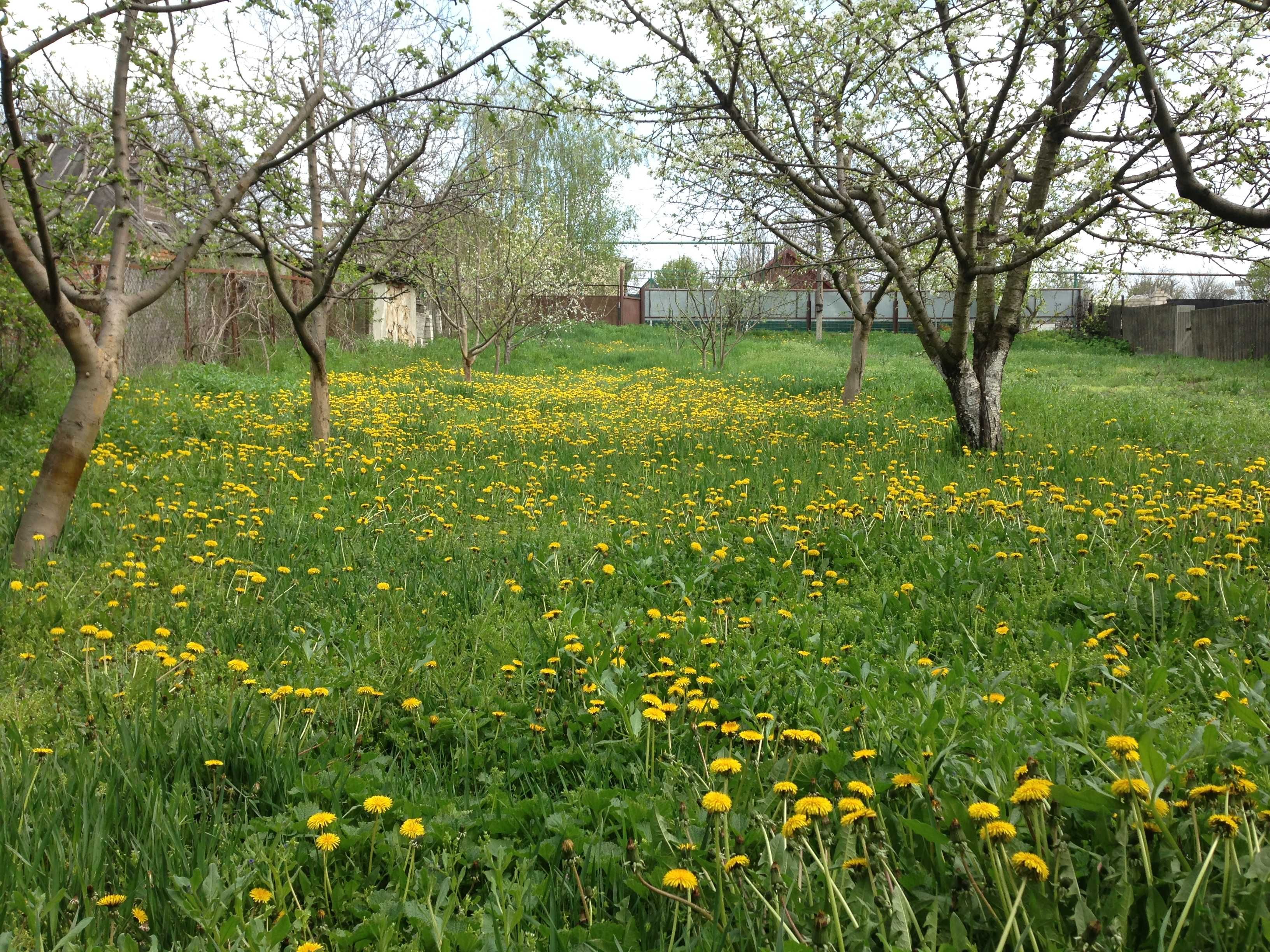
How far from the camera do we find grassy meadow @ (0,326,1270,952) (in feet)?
5.65

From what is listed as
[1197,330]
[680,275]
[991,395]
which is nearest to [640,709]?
[991,395]

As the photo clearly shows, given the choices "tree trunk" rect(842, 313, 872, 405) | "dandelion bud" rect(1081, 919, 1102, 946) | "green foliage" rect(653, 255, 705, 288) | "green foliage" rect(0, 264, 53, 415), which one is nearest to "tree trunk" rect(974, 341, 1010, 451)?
"tree trunk" rect(842, 313, 872, 405)

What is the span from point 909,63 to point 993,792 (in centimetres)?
657

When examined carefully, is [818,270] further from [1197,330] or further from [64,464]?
[64,464]

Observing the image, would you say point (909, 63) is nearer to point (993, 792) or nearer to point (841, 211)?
point (841, 211)

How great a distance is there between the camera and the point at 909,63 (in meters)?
6.86

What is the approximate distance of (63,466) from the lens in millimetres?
4641

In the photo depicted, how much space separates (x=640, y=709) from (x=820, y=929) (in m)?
1.31

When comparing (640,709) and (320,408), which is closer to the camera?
(640,709)

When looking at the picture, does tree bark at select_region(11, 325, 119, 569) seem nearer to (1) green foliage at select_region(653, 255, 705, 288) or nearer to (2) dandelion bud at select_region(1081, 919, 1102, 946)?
(2) dandelion bud at select_region(1081, 919, 1102, 946)

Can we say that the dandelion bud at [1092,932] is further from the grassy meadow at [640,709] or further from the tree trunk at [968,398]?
the tree trunk at [968,398]

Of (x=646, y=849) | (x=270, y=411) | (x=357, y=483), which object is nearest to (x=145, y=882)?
(x=646, y=849)

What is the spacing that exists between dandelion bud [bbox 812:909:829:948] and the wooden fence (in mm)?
22329

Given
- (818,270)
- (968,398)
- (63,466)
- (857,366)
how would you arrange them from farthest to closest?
(818,270), (857,366), (968,398), (63,466)
